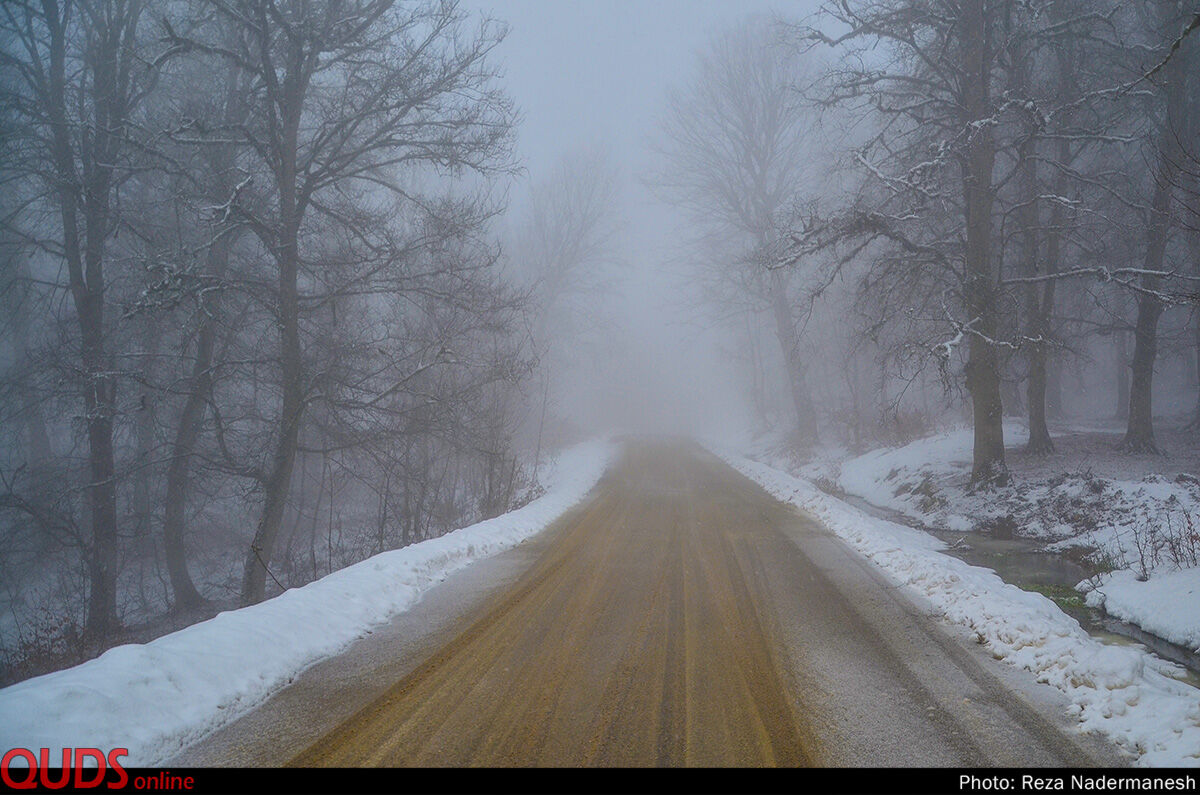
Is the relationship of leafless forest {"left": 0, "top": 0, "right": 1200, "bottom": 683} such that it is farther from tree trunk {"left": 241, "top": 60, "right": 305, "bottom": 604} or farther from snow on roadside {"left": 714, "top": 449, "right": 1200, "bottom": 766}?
snow on roadside {"left": 714, "top": 449, "right": 1200, "bottom": 766}

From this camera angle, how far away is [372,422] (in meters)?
12.1

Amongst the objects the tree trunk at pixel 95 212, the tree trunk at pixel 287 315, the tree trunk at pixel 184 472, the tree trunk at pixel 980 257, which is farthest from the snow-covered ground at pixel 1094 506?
the tree trunk at pixel 95 212

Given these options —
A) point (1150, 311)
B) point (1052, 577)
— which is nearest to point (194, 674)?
point (1052, 577)

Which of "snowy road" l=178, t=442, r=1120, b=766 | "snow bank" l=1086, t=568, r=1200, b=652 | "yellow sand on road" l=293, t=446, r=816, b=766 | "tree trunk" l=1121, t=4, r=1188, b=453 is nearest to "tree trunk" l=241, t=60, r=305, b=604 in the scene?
"snowy road" l=178, t=442, r=1120, b=766

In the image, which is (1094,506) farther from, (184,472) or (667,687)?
(184,472)

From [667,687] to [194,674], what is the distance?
3246 millimetres

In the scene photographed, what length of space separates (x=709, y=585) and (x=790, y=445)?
22128 millimetres

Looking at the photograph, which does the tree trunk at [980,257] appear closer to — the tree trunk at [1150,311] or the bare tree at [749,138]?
the tree trunk at [1150,311]

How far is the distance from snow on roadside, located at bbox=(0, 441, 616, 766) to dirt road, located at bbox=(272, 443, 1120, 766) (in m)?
0.56

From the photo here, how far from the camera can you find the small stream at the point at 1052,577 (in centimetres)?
602

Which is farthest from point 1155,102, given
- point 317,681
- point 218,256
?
point 218,256

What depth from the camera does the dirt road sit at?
376cm

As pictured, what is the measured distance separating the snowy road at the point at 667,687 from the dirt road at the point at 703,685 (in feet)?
0.05
